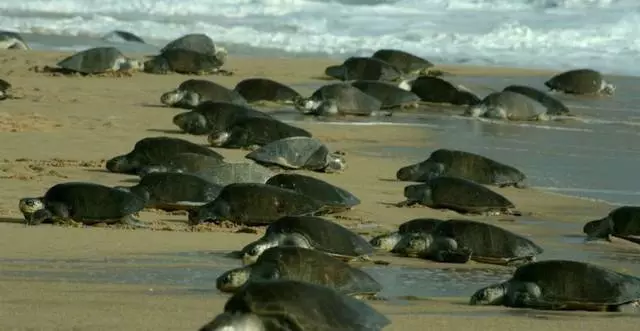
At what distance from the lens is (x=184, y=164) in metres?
8.77

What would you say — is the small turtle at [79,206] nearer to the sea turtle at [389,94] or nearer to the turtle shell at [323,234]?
the turtle shell at [323,234]

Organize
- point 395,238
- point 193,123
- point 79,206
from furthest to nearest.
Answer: point 193,123 → point 79,206 → point 395,238

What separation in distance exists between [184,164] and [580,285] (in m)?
3.74

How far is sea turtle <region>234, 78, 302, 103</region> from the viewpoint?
46.6 ft

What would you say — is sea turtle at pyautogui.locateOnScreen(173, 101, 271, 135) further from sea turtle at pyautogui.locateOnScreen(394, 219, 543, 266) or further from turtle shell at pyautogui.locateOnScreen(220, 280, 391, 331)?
turtle shell at pyautogui.locateOnScreen(220, 280, 391, 331)

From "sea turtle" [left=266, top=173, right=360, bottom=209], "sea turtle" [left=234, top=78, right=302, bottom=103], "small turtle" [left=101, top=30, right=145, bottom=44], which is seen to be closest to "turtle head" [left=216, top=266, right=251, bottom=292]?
"sea turtle" [left=266, top=173, right=360, bottom=209]

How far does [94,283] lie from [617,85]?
42.0ft

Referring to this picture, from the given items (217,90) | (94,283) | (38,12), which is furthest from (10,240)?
(38,12)

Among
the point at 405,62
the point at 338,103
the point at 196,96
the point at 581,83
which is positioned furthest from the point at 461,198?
the point at 405,62

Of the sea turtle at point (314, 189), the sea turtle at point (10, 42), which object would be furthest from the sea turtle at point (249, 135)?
the sea turtle at point (10, 42)

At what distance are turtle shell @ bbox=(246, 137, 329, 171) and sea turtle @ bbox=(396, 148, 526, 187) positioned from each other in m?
0.56

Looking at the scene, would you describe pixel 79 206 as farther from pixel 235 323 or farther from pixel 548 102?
pixel 548 102

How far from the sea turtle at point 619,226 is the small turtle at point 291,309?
140 inches

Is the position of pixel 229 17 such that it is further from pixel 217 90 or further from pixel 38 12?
pixel 217 90
